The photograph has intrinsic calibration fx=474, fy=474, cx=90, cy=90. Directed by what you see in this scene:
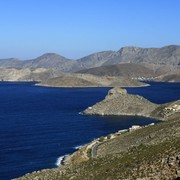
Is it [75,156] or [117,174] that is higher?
[117,174]

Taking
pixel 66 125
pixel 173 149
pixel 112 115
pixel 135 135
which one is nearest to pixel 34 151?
pixel 135 135

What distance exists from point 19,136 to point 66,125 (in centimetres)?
2561

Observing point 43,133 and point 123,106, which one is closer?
point 43,133

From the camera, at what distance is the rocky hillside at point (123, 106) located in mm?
178538

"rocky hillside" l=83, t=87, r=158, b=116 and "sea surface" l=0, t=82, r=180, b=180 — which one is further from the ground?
"rocky hillside" l=83, t=87, r=158, b=116

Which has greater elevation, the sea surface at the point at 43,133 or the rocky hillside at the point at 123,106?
the rocky hillside at the point at 123,106

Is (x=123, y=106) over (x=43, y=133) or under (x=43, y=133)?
over

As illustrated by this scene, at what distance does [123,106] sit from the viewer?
185 meters

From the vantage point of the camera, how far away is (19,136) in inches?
4855

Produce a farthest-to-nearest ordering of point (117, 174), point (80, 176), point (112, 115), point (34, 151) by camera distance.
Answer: point (112, 115), point (34, 151), point (80, 176), point (117, 174)

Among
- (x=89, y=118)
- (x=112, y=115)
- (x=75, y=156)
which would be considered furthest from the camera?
(x=112, y=115)

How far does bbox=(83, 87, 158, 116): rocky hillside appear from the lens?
17854cm

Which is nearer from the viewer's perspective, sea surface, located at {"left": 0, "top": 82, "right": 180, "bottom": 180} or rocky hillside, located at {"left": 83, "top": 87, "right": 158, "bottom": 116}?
sea surface, located at {"left": 0, "top": 82, "right": 180, "bottom": 180}

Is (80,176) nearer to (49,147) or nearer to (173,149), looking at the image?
(173,149)
